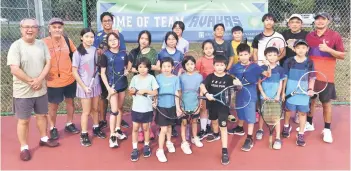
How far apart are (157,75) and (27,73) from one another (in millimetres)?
1588

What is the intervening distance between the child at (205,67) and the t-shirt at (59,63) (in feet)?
5.95

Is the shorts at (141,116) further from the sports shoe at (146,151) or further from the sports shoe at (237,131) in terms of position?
the sports shoe at (237,131)

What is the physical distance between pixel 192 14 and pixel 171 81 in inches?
110

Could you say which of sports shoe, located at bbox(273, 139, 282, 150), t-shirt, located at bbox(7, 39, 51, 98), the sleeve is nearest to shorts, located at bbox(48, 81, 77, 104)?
t-shirt, located at bbox(7, 39, 51, 98)

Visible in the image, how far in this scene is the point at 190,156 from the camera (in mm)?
4203

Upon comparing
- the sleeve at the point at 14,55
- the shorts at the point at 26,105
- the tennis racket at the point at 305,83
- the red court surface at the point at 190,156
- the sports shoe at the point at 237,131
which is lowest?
the red court surface at the point at 190,156

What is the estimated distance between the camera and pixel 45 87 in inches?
166

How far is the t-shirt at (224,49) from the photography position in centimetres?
469

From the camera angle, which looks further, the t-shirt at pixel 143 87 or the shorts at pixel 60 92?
the shorts at pixel 60 92

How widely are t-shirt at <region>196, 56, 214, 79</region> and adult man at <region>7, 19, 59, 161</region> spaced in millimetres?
1992

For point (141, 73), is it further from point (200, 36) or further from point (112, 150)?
point (200, 36)

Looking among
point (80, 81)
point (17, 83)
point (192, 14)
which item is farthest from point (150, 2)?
point (17, 83)

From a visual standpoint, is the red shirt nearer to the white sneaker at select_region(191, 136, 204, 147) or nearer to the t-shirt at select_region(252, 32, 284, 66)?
the t-shirt at select_region(252, 32, 284, 66)

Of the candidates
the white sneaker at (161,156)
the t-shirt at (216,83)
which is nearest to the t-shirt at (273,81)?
the t-shirt at (216,83)
